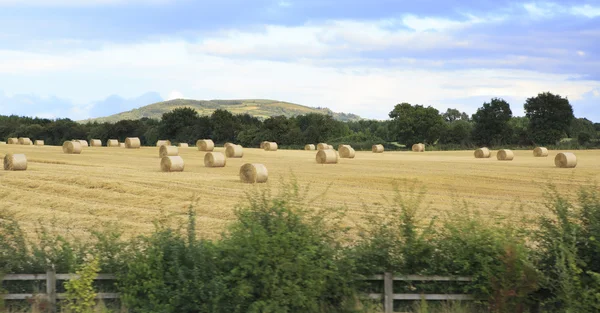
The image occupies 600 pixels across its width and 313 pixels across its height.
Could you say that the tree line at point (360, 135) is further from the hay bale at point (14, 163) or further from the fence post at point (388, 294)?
the fence post at point (388, 294)

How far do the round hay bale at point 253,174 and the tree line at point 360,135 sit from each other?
44.9 metres

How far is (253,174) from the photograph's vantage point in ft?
96.9

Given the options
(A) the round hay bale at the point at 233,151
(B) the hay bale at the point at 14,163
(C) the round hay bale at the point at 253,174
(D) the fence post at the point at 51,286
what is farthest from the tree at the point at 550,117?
(D) the fence post at the point at 51,286

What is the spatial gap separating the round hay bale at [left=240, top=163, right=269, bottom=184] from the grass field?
358mm

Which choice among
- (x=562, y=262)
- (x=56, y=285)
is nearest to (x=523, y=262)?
(x=562, y=262)

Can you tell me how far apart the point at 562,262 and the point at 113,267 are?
592cm

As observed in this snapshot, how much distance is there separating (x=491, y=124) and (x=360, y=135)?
19.0 meters

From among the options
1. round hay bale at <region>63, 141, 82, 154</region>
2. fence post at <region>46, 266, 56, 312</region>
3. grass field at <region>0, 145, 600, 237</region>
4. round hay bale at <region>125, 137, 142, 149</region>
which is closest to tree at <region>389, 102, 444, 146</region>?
round hay bale at <region>125, 137, 142, 149</region>

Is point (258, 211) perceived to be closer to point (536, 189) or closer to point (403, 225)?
point (403, 225)

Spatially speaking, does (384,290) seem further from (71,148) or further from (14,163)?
(71,148)

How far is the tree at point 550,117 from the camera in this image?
81.6m

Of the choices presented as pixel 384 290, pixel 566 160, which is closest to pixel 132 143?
pixel 566 160

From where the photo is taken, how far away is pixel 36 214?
23.2m

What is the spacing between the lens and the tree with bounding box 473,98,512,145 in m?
83.6
